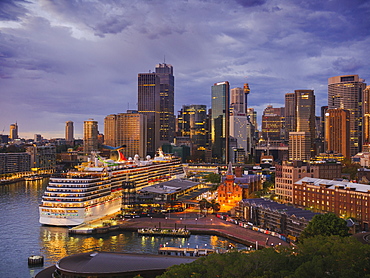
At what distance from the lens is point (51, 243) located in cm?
5334

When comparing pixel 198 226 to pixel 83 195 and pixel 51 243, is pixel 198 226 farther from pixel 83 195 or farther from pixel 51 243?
pixel 51 243

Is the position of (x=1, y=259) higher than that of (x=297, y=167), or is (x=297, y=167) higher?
(x=297, y=167)

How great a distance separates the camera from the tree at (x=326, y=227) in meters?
46.2

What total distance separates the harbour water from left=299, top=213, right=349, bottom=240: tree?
31.2 ft

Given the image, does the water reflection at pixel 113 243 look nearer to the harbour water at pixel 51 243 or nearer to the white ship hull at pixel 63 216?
the harbour water at pixel 51 243

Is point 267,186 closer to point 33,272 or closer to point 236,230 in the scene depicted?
point 236,230

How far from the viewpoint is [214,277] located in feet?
92.1

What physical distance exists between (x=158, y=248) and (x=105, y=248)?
674cm

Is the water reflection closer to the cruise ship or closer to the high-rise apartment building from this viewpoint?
the cruise ship

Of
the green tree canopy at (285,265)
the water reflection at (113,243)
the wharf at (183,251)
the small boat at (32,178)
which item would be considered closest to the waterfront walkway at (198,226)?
the water reflection at (113,243)

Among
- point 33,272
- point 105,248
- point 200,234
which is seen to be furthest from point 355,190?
point 33,272

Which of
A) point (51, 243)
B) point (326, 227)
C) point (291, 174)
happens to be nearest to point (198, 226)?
point (326, 227)

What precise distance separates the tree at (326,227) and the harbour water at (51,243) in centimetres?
950

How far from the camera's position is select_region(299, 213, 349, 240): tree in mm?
46156
